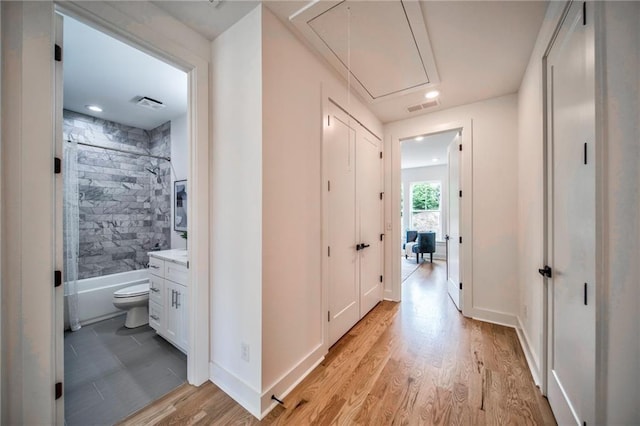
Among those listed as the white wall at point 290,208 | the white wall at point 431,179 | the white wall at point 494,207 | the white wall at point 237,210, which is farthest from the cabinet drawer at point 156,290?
the white wall at point 431,179

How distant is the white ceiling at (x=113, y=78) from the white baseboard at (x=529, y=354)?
395 cm

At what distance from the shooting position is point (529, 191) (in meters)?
2.04

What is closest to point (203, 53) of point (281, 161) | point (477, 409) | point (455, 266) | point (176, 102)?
point (281, 161)

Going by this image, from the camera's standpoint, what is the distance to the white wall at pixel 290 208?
1523 mm

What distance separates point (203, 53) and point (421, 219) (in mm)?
7068

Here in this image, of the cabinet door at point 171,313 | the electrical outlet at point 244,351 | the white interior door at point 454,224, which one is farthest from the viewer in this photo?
the white interior door at point 454,224

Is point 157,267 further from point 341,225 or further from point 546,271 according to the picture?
point 546,271

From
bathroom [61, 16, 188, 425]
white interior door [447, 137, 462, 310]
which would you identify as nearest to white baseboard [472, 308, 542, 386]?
white interior door [447, 137, 462, 310]

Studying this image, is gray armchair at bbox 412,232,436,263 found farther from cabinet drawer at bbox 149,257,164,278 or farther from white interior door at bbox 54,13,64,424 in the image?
white interior door at bbox 54,13,64,424

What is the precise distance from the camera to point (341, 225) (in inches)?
92.6

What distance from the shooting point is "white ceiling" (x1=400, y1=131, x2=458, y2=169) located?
458cm

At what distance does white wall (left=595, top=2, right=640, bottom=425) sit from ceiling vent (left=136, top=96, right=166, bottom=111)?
3620 millimetres

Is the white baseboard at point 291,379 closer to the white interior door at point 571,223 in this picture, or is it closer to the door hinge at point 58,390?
the door hinge at point 58,390

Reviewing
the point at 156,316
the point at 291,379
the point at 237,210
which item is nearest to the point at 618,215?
the point at 237,210
